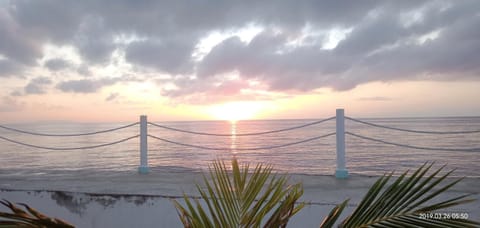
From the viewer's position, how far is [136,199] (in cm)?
363

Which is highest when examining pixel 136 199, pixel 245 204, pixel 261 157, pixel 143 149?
pixel 245 204

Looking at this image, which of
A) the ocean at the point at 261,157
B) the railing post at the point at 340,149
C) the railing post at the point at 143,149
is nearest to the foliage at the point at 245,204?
the ocean at the point at 261,157

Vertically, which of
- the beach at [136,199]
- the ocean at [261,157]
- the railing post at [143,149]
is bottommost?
the ocean at [261,157]

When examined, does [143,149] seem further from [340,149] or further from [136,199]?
[340,149]

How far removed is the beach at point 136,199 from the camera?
3262 millimetres

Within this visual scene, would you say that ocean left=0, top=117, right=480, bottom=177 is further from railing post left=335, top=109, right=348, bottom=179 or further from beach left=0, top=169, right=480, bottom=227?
beach left=0, top=169, right=480, bottom=227

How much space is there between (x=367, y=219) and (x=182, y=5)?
7825mm

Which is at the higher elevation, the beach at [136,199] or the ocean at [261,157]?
the beach at [136,199]

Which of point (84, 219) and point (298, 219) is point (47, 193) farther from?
point (298, 219)

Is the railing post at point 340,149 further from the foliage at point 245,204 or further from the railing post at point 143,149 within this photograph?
the foliage at point 245,204

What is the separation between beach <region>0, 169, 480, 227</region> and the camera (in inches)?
128

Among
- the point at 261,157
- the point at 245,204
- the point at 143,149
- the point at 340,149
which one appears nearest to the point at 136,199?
the point at 143,149

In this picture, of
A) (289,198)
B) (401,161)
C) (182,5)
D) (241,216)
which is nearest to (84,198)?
(241,216)

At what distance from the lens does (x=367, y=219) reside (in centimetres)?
127
